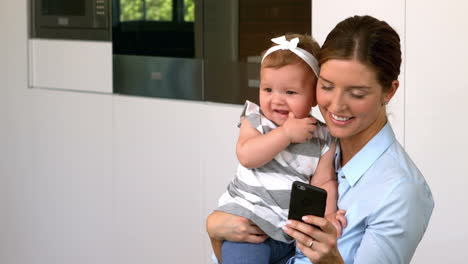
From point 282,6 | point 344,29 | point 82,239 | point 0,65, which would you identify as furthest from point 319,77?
point 0,65

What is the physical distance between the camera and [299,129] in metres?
1.88

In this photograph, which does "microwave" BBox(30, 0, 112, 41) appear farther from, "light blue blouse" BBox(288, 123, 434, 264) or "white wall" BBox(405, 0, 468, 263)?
"light blue blouse" BBox(288, 123, 434, 264)

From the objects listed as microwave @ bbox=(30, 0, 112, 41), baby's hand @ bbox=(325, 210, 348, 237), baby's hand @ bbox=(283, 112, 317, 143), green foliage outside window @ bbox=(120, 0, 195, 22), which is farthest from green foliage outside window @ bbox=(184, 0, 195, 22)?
baby's hand @ bbox=(325, 210, 348, 237)

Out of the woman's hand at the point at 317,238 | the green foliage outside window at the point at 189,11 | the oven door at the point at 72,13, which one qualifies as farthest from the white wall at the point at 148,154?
the woman's hand at the point at 317,238

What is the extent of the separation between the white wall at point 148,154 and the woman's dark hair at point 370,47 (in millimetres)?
977

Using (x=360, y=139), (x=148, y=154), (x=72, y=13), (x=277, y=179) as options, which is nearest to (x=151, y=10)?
(x=72, y=13)

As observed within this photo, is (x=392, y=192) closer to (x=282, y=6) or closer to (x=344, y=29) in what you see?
(x=344, y=29)

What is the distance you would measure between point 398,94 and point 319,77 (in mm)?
1048

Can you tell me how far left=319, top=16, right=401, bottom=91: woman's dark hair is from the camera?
1.72 meters

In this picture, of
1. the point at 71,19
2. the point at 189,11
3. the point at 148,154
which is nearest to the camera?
the point at 189,11

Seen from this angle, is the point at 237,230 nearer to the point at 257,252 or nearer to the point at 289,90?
the point at 257,252

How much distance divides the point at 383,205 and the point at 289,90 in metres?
0.34

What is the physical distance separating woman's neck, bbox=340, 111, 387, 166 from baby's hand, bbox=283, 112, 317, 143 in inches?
3.1

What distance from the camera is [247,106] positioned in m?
2.08
